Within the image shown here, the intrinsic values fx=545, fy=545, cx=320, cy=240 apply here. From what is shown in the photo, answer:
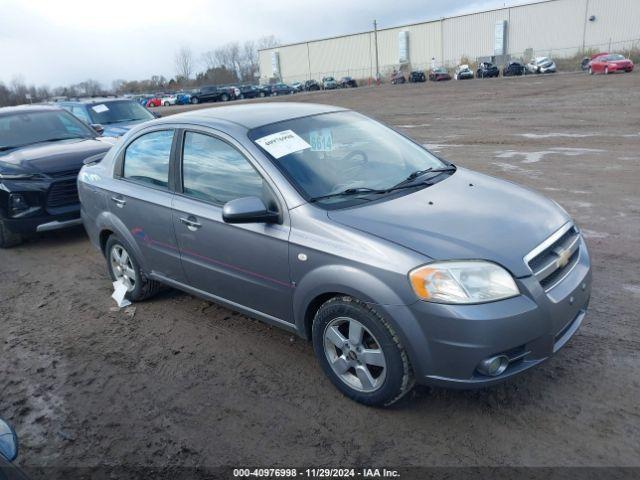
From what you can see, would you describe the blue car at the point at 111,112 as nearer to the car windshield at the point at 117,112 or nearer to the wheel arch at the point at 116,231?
the car windshield at the point at 117,112

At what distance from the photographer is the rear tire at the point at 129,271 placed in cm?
502

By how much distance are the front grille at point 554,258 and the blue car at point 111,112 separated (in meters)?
9.66

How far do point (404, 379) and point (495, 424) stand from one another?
22.8 inches

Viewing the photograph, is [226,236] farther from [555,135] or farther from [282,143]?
[555,135]

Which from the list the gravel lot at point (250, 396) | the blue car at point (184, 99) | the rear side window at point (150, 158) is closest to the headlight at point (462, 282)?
the gravel lot at point (250, 396)

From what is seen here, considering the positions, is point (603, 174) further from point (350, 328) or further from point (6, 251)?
point (6, 251)

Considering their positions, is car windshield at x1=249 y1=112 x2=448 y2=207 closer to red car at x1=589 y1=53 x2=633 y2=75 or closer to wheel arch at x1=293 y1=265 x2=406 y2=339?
wheel arch at x1=293 y1=265 x2=406 y2=339

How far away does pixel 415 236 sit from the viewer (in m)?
3.06

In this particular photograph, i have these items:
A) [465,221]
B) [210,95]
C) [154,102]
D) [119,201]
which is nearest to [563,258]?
[465,221]

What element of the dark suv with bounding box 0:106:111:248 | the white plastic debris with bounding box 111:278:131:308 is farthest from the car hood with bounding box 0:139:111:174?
the white plastic debris with bounding box 111:278:131:308

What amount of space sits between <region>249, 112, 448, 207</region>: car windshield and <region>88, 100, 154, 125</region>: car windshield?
846 cm

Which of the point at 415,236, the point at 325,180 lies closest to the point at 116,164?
the point at 325,180

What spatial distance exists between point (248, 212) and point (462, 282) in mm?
1362

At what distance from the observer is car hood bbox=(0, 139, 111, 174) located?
701cm
